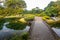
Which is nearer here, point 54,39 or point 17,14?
point 54,39

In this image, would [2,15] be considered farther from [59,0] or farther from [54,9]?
[59,0]

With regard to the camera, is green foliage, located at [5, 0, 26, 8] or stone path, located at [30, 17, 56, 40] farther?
green foliage, located at [5, 0, 26, 8]

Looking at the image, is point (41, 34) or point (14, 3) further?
point (14, 3)

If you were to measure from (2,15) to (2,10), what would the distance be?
1.42 meters

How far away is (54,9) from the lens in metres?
33.1

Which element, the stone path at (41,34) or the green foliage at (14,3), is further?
the green foliage at (14,3)

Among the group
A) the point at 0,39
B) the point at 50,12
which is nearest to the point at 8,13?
the point at 50,12

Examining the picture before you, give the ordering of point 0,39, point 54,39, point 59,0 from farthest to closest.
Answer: point 59,0, point 0,39, point 54,39

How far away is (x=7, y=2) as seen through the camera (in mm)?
38469

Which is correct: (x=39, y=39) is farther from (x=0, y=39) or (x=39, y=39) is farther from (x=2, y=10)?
(x=2, y=10)

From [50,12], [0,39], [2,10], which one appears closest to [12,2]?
[2,10]

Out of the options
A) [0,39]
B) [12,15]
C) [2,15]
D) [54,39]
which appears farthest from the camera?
[12,15]

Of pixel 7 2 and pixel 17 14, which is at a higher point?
pixel 7 2

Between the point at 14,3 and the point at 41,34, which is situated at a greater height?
the point at 41,34
